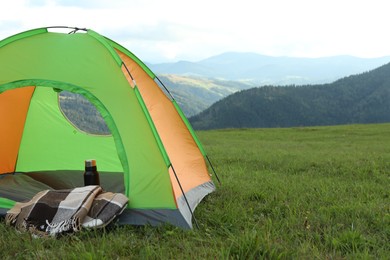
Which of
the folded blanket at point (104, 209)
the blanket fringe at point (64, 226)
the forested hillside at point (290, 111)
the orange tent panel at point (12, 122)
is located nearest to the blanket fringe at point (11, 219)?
the blanket fringe at point (64, 226)

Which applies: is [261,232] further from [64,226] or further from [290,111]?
[290,111]

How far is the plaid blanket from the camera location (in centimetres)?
503

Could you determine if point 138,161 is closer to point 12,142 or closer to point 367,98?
point 12,142

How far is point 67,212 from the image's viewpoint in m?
5.21

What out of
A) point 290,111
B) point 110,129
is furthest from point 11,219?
point 290,111

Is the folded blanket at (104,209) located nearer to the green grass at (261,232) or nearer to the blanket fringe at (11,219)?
the green grass at (261,232)

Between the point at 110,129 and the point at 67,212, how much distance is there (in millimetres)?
1339

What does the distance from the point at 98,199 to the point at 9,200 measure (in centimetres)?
163

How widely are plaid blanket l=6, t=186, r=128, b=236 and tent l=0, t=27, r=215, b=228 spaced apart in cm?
28

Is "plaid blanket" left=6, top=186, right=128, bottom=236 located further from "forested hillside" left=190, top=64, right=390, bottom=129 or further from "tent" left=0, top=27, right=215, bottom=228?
"forested hillside" left=190, top=64, right=390, bottom=129

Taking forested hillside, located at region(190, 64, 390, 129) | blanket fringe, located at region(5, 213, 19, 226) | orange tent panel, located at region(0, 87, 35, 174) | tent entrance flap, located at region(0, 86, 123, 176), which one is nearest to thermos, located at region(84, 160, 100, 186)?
blanket fringe, located at region(5, 213, 19, 226)

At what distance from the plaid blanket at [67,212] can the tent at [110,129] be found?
0.92 ft

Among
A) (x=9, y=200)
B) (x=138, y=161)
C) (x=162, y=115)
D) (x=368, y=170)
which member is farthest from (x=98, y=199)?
(x=368, y=170)

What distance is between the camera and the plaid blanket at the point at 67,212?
16.5 ft
